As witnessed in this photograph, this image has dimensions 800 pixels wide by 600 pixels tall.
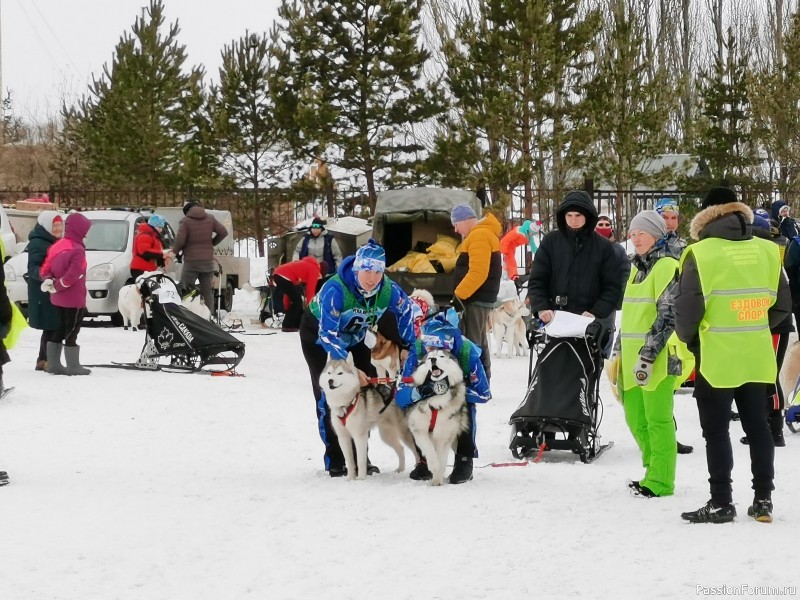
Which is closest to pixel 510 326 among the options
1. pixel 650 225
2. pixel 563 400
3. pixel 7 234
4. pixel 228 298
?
pixel 563 400

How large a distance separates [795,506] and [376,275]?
255 cm

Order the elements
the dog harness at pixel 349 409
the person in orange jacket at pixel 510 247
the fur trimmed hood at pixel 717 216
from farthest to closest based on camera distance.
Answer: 1. the person in orange jacket at pixel 510 247
2. the dog harness at pixel 349 409
3. the fur trimmed hood at pixel 717 216

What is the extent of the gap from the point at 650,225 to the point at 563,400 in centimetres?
144

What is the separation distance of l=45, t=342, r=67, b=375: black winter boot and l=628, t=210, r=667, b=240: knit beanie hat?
6.84 m

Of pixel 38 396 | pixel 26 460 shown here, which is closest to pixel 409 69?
pixel 38 396

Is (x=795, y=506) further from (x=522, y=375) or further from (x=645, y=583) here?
(x=522, y=375)

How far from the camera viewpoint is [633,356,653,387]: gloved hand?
604cm

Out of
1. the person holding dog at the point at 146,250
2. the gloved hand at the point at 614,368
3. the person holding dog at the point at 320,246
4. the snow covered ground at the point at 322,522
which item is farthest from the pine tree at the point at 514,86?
the gloved hand at the point at 614,368

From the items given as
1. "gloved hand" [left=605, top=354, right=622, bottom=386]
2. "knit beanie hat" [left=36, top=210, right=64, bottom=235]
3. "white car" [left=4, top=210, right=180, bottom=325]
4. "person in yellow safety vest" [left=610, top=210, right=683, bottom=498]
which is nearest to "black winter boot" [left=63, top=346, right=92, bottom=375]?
"knit beanie hat" [left=36, top=210, right=64, bottom=235]

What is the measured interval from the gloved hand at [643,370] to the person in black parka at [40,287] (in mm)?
6978

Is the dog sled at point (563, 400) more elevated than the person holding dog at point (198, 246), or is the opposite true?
the person holding dog at point (198, 246)

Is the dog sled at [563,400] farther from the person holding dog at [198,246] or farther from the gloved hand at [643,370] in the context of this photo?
the person holding dog at [198,246]

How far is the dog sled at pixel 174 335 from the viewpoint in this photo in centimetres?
1182

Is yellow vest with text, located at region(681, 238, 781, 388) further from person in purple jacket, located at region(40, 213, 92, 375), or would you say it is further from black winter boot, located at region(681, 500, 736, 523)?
person in purple jacket, located at region(40, 213, 92, 375)
